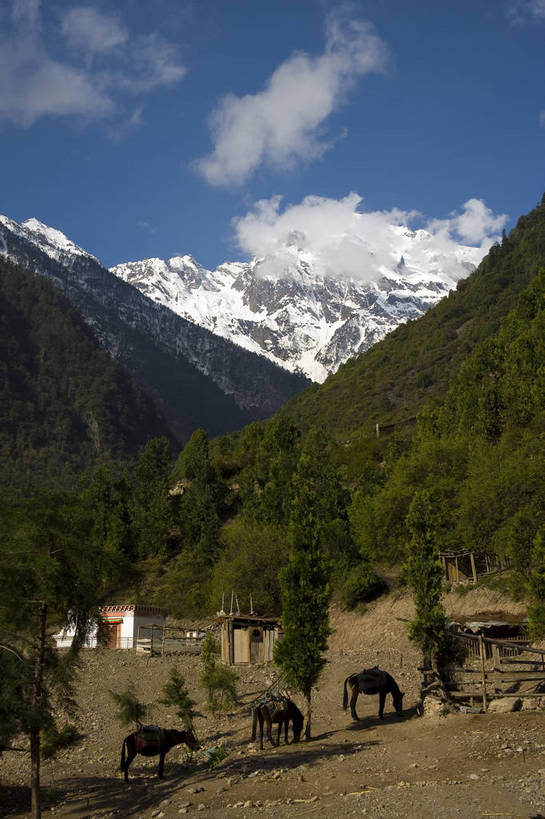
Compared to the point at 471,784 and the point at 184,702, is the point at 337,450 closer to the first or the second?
the point at 184,702

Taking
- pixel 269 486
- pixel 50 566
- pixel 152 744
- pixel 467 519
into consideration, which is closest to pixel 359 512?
pixel 467 519

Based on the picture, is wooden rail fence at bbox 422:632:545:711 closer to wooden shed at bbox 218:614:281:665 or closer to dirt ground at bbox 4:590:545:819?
dirt ground at bbox 4:590:545:819

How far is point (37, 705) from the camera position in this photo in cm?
1459

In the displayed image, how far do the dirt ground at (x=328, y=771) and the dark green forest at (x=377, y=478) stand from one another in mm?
5289

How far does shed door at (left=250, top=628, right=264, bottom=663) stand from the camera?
39.5 m

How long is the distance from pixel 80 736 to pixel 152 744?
7.21 metres

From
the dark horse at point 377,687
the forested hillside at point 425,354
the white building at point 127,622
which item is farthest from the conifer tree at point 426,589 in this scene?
the forested hillside at point 425,354

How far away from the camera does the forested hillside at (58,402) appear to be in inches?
5965

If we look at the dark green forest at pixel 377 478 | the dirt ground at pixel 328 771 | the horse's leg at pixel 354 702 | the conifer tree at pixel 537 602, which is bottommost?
the dirt ground at pixel 328 771

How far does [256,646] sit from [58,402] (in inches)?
5653

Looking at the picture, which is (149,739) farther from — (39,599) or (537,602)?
(537,602)

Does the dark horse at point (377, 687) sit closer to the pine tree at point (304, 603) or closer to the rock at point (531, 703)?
the pine tree at point (304, 603)

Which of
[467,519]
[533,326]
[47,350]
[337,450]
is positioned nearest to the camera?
[467,519]

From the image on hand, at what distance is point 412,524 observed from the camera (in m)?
21.2
